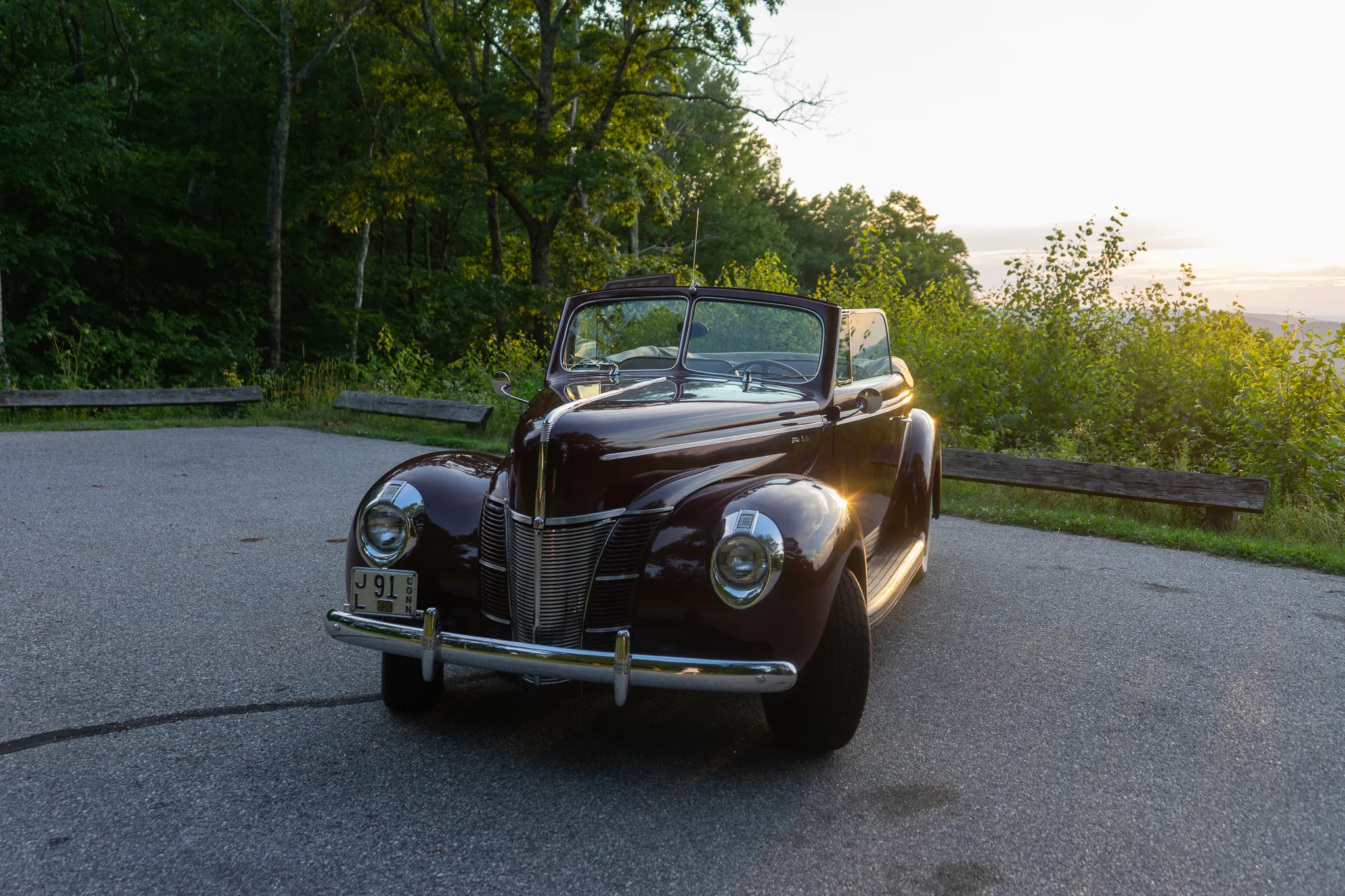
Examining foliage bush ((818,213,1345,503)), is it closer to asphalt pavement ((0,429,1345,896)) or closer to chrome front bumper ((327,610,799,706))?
asphalt pavement ((0,429,1345,896))

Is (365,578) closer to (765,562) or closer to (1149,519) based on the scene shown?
(765,562)

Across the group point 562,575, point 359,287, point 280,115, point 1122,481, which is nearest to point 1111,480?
point 1122,481

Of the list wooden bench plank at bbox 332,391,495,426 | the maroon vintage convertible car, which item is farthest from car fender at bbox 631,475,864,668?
wooden bench plank at bbox 332,391,495,426

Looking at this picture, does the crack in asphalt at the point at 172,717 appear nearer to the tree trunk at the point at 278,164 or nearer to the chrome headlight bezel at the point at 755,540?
the chrome headlight bezel at the point at 755,540

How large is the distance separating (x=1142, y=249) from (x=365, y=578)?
10.2 meters

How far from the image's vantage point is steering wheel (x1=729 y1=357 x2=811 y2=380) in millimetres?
4348

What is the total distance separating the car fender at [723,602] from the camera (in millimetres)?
2953

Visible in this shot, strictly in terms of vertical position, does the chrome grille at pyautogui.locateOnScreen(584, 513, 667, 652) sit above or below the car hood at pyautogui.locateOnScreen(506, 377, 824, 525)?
below

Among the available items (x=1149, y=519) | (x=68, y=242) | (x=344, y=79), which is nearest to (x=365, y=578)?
(x=1149, y=519)

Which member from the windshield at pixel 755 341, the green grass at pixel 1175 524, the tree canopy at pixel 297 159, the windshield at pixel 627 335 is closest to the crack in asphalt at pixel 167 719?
the windshield at pixel 627 335

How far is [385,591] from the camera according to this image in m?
3.33

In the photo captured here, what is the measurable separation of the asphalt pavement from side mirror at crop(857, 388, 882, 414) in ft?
3.90

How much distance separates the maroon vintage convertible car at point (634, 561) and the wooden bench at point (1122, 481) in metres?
4.93

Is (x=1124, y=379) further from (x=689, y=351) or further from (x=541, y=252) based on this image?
(x=541, y=252)
